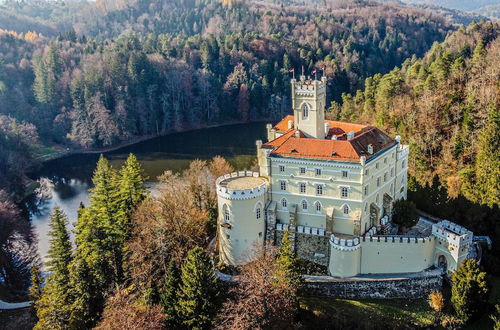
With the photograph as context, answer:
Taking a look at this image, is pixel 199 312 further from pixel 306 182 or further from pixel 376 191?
pixel 376 191

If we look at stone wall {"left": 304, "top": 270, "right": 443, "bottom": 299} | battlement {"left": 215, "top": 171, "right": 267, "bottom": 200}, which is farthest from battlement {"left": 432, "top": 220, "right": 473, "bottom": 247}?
battlement {"left": 215, "top": 171, "right": 267, "bottom": 200}

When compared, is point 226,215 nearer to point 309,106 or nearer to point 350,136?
point 309,106

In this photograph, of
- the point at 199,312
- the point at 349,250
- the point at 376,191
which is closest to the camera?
the point at 199,312

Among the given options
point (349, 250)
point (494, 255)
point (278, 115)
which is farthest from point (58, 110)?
point (494, 255)

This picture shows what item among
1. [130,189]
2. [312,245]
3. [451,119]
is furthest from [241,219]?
[451,119]

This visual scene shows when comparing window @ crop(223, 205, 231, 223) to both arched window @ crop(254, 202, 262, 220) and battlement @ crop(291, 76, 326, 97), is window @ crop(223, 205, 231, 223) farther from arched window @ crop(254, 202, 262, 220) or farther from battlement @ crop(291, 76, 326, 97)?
battlement @ crop(291, 76, 326, 97)

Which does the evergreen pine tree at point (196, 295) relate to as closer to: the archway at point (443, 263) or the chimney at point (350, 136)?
the chimney at point (350, 136)
